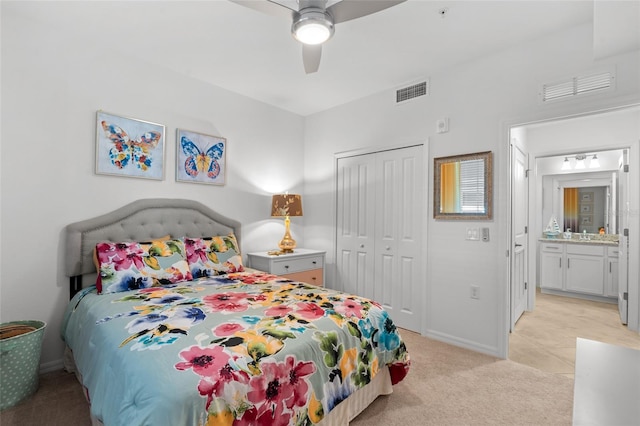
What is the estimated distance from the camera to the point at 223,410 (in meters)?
1.14

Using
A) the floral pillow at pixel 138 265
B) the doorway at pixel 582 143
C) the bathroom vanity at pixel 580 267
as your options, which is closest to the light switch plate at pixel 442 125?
the doorway at pixel 582 143

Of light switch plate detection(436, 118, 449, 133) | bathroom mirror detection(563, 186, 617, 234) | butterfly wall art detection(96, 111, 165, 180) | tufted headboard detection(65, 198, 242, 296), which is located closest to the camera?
tufted headboard detection(65, 198, 242, 296)

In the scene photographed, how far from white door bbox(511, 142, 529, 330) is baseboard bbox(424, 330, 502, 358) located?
826mm

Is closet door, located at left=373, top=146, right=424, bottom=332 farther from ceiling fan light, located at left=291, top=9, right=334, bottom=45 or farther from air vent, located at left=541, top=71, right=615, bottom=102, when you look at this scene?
ceiling fan light, located at left=291, top=9, right=334, bottom=45

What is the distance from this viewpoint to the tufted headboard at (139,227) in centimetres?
246

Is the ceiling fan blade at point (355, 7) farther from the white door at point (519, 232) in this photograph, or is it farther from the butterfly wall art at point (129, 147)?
the white door at point (519, 232)

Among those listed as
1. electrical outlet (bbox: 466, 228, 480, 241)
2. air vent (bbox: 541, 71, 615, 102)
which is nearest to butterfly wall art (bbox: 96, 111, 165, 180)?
electrical outlet (bbox: 466, 228, 480, 241)

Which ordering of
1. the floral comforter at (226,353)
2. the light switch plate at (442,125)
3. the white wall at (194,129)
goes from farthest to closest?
the light switch plate at (442,125)
the white wall at (194,129)
the floral comforter at (226,353)

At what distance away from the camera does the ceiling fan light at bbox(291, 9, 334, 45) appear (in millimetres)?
1717

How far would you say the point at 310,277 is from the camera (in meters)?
3.81

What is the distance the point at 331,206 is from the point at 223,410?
3.20m

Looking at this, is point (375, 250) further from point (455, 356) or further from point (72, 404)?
point (72, 404)

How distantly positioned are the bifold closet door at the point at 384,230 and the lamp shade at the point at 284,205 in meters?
0.66

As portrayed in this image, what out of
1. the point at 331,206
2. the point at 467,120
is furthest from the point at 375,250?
the point at 467,120
